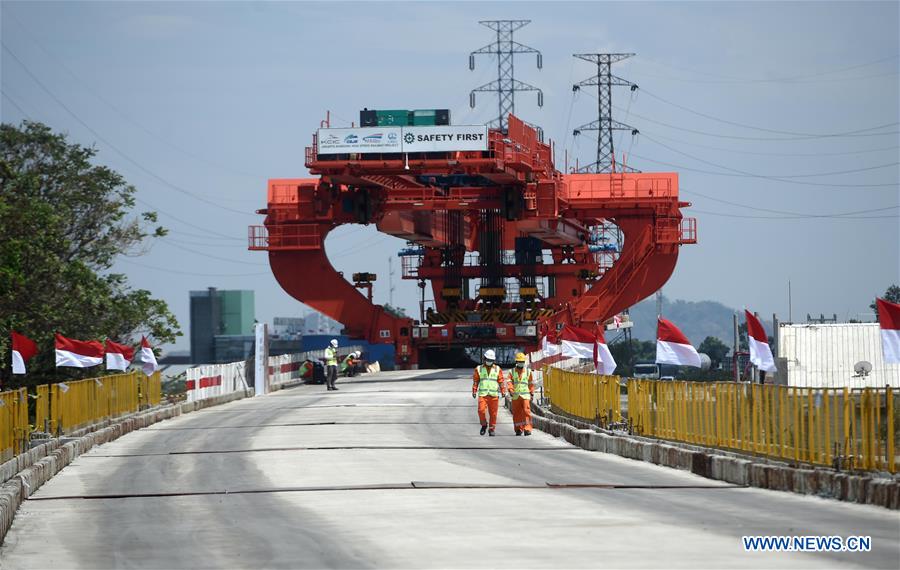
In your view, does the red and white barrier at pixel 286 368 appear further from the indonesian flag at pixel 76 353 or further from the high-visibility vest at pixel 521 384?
the high-visibility vest at pixel 521 384

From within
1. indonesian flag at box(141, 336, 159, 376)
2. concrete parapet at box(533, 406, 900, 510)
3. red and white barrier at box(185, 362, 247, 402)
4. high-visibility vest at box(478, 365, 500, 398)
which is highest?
A: indonesian flag at box(141, 336, 159, 376)

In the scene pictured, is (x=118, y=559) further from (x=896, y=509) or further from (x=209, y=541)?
(x=896, y=509)

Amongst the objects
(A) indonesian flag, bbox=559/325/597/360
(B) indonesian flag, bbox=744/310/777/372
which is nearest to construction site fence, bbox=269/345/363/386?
(A) indonesian flag, bbox=559/325/597/360

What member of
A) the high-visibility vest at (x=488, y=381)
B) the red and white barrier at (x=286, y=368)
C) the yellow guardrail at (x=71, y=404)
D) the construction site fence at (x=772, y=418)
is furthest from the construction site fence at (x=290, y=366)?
the construction site fence at (x=772, y=418)

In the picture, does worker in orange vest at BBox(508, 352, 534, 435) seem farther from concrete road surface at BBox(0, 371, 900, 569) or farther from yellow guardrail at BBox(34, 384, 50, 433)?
yellow guardrail at BBox(34, 384, 50, 433)

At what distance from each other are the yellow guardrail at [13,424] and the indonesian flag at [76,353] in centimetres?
642

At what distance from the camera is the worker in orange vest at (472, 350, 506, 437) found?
26.8 metres

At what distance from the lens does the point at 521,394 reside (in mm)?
26953

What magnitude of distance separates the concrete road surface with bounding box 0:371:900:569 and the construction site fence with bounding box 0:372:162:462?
3.22ft

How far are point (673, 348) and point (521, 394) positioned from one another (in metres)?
5.12

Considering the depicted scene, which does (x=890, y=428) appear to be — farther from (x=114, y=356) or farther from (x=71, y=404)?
(x=114, y=356)

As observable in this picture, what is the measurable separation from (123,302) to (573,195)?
20.4m

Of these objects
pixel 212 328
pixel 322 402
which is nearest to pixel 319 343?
pixel 212 328

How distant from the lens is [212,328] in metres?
184
